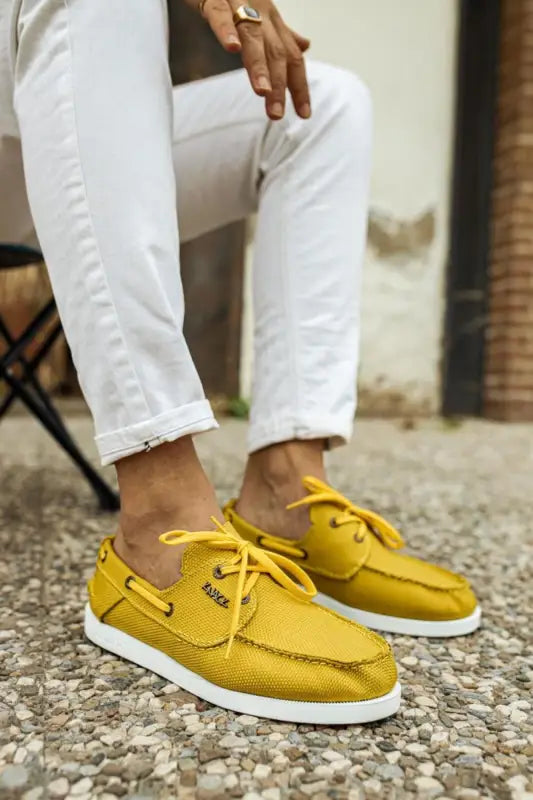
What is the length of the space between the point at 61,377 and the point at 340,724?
9.17ft

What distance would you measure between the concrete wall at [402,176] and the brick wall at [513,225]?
23cm

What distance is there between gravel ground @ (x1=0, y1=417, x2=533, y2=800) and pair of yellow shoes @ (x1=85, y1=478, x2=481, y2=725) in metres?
0.02

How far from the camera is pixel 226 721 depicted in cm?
67

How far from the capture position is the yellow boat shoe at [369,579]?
2.87 feet

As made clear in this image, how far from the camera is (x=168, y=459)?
2.49 feet

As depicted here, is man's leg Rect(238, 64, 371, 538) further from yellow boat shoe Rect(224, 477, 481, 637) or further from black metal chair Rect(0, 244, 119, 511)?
black metal chair Rect(0, 244, 119, 511)

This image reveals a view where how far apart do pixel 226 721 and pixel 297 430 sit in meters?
0.37

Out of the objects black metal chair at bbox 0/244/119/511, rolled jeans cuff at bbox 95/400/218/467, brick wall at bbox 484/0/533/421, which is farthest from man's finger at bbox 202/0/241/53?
brick wall at bbox 484/0/533/421

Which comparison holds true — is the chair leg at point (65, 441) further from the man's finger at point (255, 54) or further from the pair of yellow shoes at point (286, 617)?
the man's finger at point (255, 54)

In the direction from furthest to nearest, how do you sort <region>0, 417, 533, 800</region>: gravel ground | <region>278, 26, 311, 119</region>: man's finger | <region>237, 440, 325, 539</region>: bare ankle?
<region>237, 440, 325, 539</region>: bare ankle, <region>278, 26, 311, 119</region>: man's finger, <region>0, 417, 533, 800</region>: gravel ground

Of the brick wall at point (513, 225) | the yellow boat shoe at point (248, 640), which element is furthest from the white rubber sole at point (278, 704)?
the brick wall at point (513, 225)

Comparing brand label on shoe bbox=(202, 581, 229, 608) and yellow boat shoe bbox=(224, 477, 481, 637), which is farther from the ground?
brand label on shoe bbox=(202, 581, 229, 608)

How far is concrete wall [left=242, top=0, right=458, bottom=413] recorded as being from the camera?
3361 millimetres

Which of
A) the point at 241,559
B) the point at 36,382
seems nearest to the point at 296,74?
the point at 241,559
